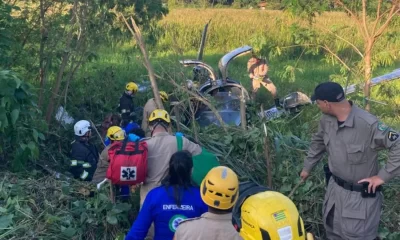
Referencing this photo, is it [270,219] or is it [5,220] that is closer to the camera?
[270,219]

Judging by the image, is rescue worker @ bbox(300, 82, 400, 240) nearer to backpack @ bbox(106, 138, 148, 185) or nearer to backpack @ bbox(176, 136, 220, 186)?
backpack @ bbox(176, 136, 220, 186)

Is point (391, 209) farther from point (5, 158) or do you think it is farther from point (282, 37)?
point (282, 37)

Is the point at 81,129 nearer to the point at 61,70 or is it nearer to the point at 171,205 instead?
the point at 61,70

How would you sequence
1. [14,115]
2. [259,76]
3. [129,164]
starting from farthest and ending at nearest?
[259,76], [14,115], [129,164]

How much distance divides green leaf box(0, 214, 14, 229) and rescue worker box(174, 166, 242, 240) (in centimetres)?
224

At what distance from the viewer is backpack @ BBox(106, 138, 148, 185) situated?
5.19 metres

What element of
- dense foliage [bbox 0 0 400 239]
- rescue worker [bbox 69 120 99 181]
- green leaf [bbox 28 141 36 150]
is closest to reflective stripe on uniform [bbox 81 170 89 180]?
rescue worker [bbox 69 120 99 181]

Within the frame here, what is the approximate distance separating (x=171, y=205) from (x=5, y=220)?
70.2 inches

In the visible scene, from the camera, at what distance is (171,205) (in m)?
4.42

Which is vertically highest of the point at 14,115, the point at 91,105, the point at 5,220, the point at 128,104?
the point at 14,115

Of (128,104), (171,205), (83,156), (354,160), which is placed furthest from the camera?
(128,104)

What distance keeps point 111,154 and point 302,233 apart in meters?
2.13

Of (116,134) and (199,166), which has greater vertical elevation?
(199,166)

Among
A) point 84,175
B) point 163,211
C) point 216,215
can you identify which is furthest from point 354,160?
point 84,175
